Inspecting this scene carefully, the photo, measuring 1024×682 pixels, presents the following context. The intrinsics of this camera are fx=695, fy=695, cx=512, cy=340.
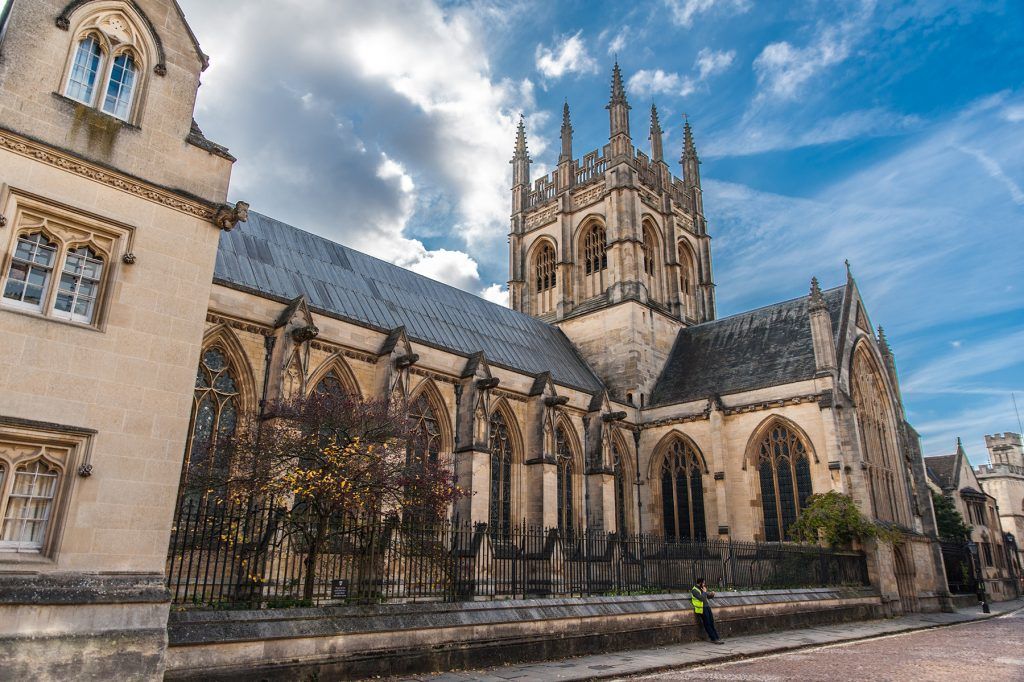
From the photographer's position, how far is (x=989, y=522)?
160 ft

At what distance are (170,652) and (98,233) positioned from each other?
217 inches

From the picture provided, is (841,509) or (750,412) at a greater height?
(750,412)

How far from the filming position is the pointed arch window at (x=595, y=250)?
3778 cm

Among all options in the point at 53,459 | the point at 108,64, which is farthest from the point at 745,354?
the point at 53,459

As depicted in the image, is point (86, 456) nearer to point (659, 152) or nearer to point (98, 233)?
point (98, 233)

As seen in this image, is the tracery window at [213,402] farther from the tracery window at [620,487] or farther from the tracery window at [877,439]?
the tracery window at [877,439]

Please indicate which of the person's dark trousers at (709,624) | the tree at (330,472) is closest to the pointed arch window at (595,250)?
the person's dark trousers at (709,624)

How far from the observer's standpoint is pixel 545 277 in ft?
133

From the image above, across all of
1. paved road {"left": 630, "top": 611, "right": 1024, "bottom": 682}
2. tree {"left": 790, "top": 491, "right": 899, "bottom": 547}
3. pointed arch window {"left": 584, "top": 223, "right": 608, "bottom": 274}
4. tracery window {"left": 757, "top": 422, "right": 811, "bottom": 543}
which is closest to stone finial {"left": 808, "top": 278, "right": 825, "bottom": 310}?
tracery window {"left": 757, "top": 422, "right": 811, "bottom": 543}

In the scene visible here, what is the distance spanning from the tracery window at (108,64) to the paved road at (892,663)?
11.6 meters

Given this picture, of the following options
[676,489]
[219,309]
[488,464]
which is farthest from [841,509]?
[219,309]

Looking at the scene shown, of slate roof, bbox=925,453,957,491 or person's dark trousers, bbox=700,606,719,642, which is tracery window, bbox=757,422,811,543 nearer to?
person's dark trousers, bbox=700,606,719,642

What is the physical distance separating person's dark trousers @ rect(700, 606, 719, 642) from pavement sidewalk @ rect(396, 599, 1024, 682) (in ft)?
0.75

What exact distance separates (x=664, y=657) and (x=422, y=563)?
474 centimetres
